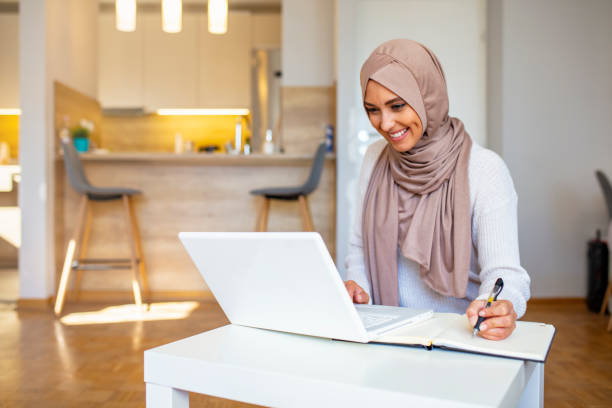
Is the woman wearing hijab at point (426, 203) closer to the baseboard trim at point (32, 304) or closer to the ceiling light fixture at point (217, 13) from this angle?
the ceiling light fixture at point (217, 13)

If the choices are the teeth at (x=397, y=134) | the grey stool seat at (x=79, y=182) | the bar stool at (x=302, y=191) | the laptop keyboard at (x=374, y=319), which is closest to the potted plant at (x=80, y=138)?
the grey stool seat at (x=79, y=182)

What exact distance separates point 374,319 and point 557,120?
3334 millimetres

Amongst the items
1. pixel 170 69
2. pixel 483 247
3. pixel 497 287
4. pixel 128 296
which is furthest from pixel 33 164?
pixel 497 287

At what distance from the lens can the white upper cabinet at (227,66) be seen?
5.81m

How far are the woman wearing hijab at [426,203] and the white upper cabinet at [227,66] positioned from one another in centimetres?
468

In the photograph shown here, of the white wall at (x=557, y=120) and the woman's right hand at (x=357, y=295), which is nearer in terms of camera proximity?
the woman's right hand at (x=357, y=295)

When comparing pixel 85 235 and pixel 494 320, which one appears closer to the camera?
pixel 494 320

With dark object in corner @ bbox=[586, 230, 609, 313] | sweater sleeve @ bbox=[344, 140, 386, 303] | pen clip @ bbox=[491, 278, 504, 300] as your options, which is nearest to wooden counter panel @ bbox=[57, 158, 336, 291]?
dark object in corner @ bbox=[586, 230, 609, 313]

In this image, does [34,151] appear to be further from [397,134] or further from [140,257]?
[397,134]

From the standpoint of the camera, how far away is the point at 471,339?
2.32 feet

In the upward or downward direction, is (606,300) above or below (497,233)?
below

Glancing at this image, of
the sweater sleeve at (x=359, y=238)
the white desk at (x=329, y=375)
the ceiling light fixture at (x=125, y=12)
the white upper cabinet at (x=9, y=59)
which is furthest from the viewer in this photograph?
the white upper cabinet at (x=9, y=59)

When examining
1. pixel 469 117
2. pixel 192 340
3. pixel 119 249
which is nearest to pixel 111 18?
pixel 119 249

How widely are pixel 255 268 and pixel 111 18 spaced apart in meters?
5.99
